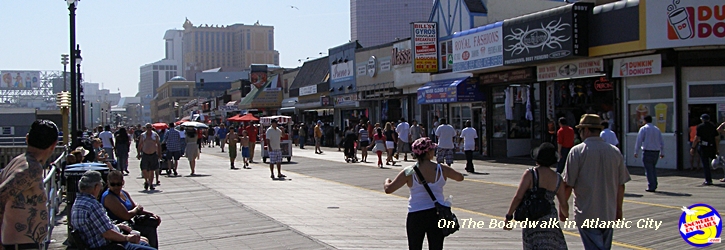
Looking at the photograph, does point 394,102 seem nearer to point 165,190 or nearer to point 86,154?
point 165,190

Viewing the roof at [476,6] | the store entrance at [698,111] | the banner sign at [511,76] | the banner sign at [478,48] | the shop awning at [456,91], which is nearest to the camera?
the store entrance at [698,111]

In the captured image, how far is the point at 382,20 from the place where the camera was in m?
193

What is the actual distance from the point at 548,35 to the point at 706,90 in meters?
4.97

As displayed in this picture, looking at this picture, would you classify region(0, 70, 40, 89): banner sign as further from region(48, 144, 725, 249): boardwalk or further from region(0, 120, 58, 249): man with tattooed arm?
region(0, 120, 58, 249): man with tattooed arm

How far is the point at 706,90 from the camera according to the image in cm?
1819

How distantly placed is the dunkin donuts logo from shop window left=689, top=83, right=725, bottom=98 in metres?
1.42

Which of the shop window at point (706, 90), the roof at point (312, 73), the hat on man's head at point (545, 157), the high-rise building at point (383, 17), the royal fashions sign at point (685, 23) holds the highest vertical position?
the high-rise building at point (383, 17)

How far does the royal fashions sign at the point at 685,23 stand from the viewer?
17484mm

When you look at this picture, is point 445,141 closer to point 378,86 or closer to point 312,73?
point 378,86

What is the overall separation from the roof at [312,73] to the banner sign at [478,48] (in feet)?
66.0

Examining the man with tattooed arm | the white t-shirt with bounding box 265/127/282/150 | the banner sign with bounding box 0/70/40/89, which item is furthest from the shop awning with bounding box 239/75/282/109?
the banner sign with bounding box 0/70/40/89

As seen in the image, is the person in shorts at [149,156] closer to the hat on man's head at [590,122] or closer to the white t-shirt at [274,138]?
the white t-shirt at [274,138]

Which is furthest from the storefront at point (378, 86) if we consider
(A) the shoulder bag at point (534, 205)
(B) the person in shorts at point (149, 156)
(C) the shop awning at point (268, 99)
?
(A) the shoulder bag at point (534, 205)

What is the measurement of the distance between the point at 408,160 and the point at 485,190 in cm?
1105
